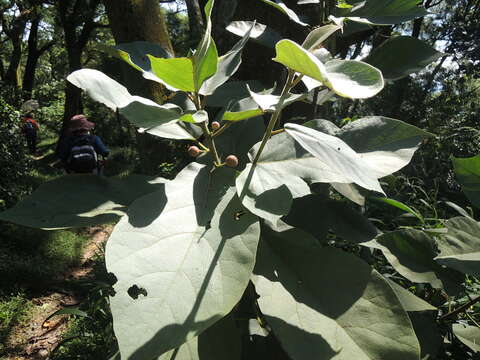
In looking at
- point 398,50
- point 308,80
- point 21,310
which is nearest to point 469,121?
point 398,50

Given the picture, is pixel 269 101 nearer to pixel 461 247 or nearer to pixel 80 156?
pixel 461 247

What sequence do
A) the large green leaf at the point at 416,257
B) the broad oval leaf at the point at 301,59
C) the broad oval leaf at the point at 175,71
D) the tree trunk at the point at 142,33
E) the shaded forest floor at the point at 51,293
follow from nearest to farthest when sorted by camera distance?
the broad oval leaf at the point at 301,59 → the broad oval leaf at the point at 175,71 → the large green leaf at the point at 416,257 → the tree trunk at the point at 142,33 → the shaded forest floor at the point at 51,293

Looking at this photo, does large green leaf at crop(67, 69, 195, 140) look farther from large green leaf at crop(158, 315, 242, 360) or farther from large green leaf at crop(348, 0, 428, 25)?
large green leaf at crop(348, 0, 428, 25)

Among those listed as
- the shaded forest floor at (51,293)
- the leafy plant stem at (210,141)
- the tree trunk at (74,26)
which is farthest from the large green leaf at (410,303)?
the tree trunk at (74,26)

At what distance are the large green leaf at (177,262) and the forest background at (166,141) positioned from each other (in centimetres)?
46

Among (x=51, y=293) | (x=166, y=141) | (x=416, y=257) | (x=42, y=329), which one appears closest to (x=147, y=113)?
(x=166, y=141)

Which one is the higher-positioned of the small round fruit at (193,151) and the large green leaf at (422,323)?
the small round fruit at (193,151)

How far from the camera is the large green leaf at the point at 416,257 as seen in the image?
85 centimetres

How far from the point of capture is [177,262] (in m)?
0.53

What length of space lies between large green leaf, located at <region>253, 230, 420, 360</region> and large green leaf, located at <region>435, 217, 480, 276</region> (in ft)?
0.68

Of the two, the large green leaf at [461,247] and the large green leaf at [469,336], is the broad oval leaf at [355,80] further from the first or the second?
the large green leaf at [469,336]

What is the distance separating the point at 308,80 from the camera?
0.60 m

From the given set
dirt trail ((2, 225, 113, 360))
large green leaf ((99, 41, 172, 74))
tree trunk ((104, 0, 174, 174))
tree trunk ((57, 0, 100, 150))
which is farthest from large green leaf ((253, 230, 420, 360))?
tree trunk ((57, 0, 100, 150))

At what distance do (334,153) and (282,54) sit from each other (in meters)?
0.16
